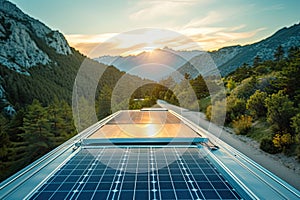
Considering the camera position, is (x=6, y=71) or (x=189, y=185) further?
(x=6, y=71)

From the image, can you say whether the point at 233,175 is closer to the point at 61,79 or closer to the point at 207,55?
Result: the point at 61,79

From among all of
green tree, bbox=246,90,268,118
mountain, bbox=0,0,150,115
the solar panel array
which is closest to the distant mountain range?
green tree, bbox=246,90,268,118

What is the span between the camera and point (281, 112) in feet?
40.3

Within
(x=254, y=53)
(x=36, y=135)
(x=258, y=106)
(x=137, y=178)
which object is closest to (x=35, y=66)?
(x=36, y=135)

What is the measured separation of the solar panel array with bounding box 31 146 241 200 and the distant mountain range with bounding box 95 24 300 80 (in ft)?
45.0

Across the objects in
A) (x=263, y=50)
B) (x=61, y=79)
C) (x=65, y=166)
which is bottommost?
(x=65, y=166)

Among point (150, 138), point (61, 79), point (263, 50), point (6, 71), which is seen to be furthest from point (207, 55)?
point (150, 138)

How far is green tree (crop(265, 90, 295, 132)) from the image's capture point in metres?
12.1

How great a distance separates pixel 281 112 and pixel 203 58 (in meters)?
119

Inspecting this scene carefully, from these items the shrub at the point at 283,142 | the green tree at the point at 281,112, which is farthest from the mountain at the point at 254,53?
the shrub at the point at 283,142

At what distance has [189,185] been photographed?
146 inches

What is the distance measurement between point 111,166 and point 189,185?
1.60 metres

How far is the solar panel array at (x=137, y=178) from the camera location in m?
3.42

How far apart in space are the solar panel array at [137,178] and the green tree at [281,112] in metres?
8.90
